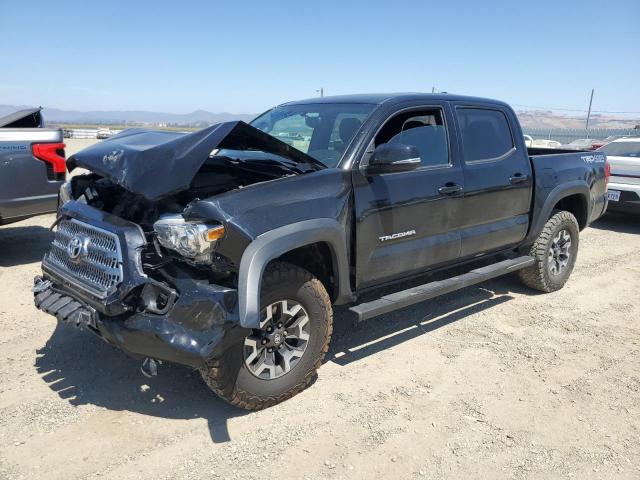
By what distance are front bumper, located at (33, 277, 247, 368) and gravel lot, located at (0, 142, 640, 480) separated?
1.82 ft

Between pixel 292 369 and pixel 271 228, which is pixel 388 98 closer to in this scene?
pixel 271 228

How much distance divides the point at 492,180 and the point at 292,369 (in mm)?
2571

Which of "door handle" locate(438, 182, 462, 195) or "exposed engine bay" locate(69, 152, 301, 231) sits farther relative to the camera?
"door handle" locate(438, 182, 462, 195)

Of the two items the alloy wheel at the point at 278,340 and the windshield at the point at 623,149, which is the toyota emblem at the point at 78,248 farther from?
the windshield at the point at 623,149

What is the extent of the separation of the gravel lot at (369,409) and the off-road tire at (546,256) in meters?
0.71

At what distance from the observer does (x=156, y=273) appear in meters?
2.94

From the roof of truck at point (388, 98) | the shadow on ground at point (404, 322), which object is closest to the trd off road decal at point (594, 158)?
the shadow on ground at point (404, 322)

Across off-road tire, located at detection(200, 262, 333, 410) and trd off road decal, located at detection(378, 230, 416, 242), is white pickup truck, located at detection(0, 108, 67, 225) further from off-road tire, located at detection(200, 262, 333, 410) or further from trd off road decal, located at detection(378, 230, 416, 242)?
trd off road decal, located at detection(378, 230, 416, 242)

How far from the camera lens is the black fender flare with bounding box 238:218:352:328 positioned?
2.78 meters

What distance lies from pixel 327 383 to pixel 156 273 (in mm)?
1472

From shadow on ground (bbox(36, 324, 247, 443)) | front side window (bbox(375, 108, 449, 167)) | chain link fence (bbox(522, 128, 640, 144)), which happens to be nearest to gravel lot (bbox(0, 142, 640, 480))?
shadow on ground (bbox(36, 324, 247, 443))

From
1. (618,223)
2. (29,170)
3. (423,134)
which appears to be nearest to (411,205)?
(423,134)

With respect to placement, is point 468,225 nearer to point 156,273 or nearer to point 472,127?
point 472,127

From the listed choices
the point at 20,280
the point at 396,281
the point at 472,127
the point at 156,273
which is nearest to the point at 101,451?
the point at 156,273
